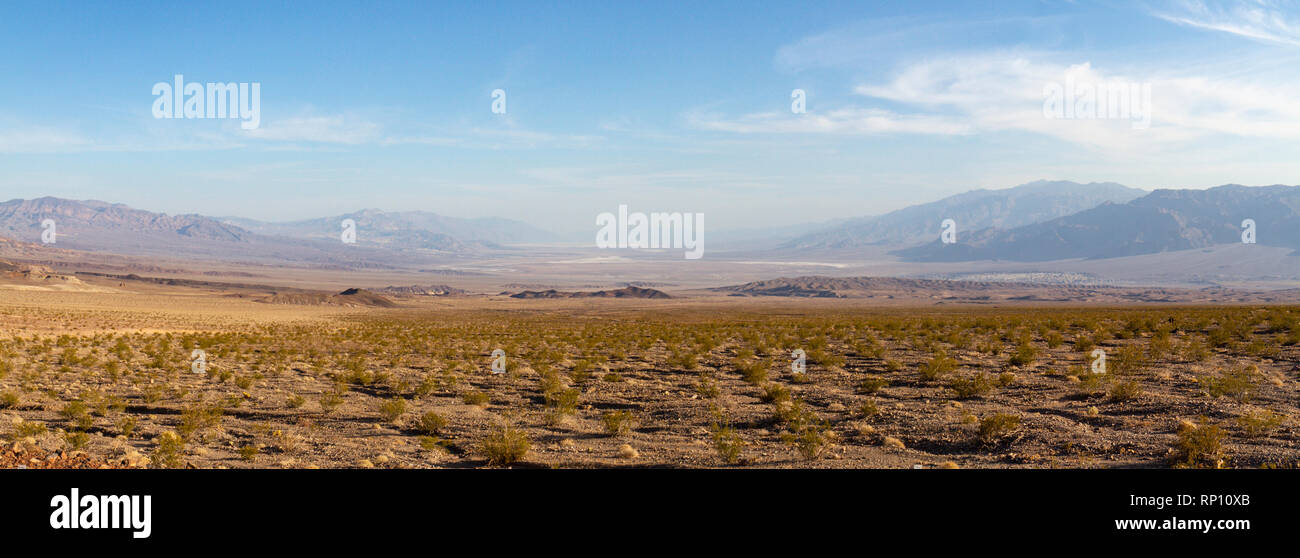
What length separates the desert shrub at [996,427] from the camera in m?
9.40

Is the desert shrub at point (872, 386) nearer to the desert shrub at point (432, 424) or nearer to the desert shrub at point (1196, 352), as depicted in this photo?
the desert shrub at point (1196, 352)

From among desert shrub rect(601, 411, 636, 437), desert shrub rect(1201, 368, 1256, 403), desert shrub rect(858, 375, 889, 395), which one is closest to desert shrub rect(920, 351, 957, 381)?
desert shrub rect(858, 375, 889, 395)

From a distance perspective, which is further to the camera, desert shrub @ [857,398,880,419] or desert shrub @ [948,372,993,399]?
desert shrub @ [948,372,993,399]

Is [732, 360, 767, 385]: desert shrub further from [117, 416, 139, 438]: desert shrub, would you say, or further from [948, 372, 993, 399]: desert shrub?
[117, 416, 139, 438]: desert shrub

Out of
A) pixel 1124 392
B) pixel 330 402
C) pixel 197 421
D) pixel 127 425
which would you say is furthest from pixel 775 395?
pixel 127 425

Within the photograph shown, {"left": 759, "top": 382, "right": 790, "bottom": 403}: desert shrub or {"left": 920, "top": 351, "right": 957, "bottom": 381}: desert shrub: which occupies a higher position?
{"left": 920, "top": 351, "right": 957, "bottom": 381}: desert shrub

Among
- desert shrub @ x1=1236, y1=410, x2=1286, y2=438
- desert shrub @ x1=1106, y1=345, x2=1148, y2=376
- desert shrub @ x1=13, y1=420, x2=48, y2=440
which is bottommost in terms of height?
desert shrub @ x1=13, y1=420, x2=48, y2=440

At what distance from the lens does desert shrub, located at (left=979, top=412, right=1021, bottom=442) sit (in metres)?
9.40

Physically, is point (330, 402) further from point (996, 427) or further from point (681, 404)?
point (996, 427)

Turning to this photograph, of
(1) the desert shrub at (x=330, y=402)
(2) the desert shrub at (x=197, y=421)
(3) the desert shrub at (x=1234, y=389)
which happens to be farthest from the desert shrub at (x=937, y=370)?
(2) the desert shrub at (x=197, y=421)
